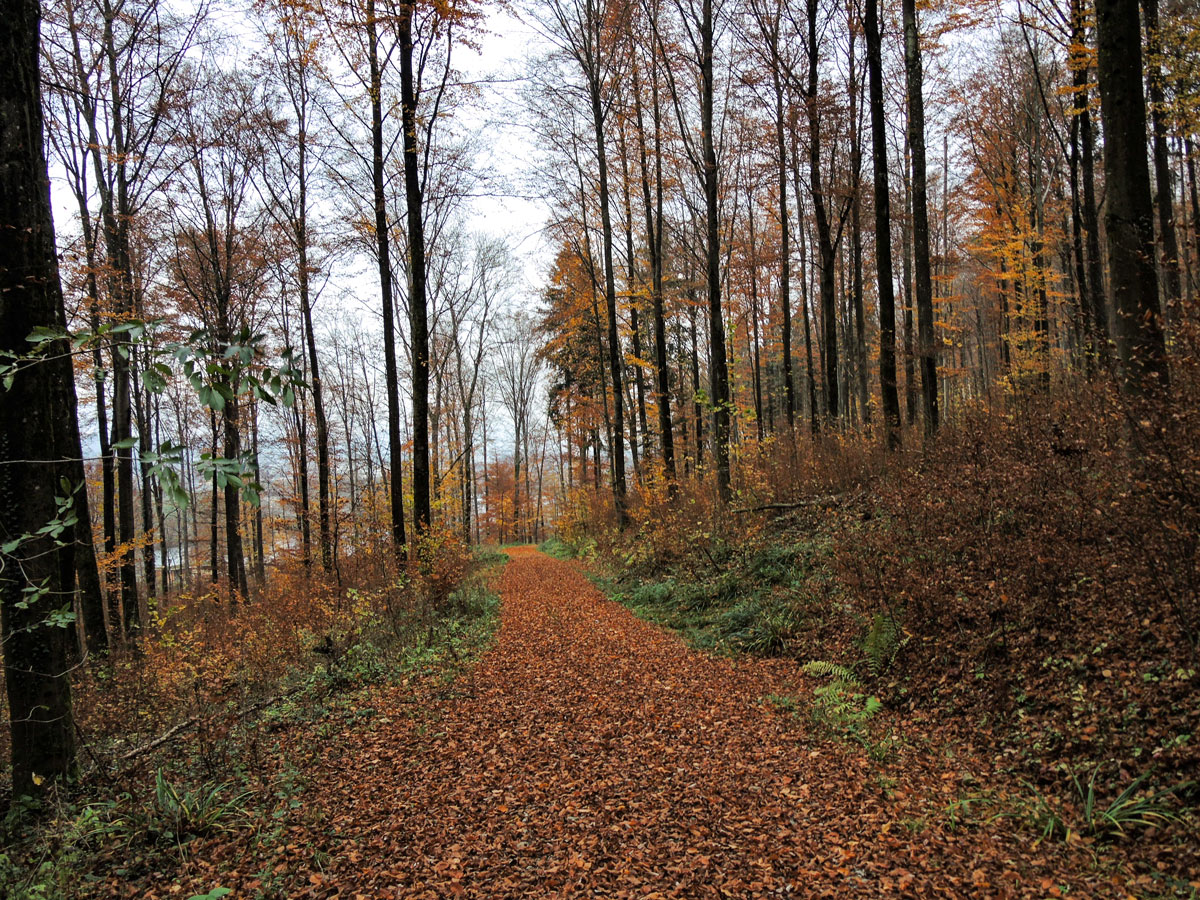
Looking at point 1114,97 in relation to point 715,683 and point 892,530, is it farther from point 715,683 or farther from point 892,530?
point 715,683

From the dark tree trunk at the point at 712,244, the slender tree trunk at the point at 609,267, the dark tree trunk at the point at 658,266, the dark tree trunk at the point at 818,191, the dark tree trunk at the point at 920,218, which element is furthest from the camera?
the slender tree trunk at the point at 609,267

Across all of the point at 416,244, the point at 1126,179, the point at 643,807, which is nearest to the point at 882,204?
the point at 1126,179

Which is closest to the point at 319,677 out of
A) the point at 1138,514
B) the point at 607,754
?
the point at 607,754

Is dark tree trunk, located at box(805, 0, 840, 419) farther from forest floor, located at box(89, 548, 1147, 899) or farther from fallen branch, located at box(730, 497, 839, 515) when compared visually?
forest floor, located at box(89, 548, 1147, 899)

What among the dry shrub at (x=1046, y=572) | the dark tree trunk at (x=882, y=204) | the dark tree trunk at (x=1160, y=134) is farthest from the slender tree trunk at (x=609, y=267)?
the dark tree trunk at (x=1160, y=134)

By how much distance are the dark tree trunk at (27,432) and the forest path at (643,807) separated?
68.5 inches

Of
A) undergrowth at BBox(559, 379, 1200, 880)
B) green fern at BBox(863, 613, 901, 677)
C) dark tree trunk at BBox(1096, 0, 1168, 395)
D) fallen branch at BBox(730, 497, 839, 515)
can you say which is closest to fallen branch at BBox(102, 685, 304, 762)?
undergrowth at BBox(559, 379, 1200, 880)

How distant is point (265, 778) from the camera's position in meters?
4.14

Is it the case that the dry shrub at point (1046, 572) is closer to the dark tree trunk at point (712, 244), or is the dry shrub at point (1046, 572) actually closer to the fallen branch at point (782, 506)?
the fallen branch at point (782, 506)

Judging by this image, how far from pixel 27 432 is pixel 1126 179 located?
28.8 ft

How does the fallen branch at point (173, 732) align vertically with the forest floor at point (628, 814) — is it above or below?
above

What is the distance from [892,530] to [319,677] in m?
6.94

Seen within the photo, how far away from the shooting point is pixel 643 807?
3.67 m

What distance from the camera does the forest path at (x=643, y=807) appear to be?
293 centimetres
